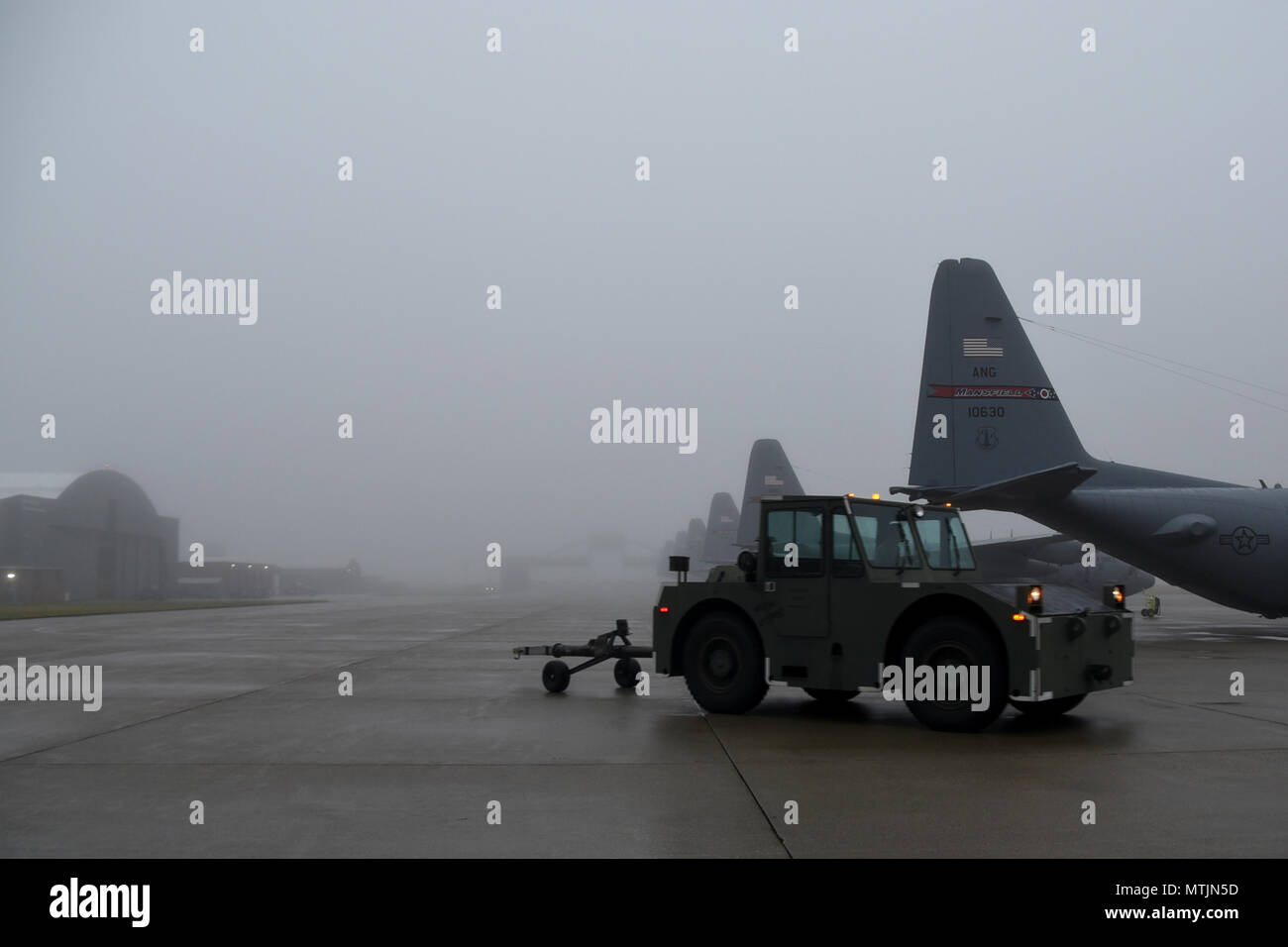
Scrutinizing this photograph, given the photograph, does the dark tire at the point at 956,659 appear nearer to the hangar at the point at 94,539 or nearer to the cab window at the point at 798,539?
the cab window at the point at 798,539

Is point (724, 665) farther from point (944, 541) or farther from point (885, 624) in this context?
point (944, 541)

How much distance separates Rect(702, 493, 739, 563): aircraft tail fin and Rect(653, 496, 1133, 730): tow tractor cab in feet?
163

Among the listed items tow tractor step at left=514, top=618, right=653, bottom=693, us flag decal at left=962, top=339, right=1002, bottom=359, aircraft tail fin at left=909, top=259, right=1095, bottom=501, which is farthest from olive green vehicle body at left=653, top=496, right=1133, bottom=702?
us flag decal at left=962, top=339, right=1002, bottom=359

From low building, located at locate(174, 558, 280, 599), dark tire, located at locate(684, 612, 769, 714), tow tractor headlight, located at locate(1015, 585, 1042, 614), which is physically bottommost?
low building, located at locate(174, 558, 280, 599)

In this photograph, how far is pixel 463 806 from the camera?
6453mm

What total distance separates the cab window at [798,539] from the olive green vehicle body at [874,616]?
0.02m

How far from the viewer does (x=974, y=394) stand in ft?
72.9

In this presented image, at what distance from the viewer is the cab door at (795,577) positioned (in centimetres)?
1023

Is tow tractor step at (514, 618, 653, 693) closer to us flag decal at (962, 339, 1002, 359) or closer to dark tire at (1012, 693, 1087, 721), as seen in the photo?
dark tire at (1012, 693, 1087, 721)

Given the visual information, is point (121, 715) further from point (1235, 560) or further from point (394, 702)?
point (1235, 560)

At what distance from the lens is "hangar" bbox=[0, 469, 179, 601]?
291ft
